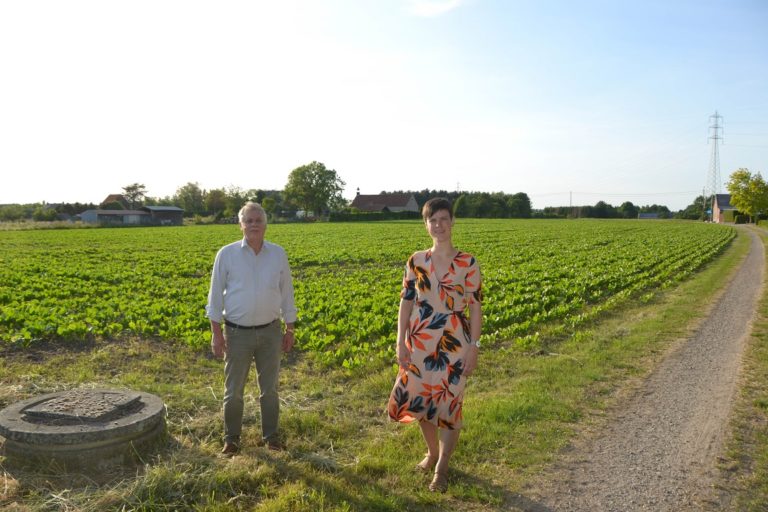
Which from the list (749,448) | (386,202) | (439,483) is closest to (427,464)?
(439,483)

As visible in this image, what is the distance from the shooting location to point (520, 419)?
540 centimetres

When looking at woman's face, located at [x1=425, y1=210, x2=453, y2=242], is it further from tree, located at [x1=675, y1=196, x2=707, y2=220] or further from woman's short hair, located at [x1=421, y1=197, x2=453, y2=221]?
tree, located at [x1=675, y1=196, x2=707, y2=220]

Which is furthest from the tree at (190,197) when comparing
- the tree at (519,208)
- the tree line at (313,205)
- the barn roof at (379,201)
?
the tree at (519,208)

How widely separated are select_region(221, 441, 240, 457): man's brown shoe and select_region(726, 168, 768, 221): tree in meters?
76.6

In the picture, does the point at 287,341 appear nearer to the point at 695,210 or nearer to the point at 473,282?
the point at 473,282

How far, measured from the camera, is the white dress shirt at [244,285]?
4.41 meters

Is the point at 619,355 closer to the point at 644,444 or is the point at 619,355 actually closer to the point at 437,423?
the point at 644,444

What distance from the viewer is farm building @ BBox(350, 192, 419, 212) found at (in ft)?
389

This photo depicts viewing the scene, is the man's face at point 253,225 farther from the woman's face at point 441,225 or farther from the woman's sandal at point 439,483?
the woman's sandal at point 439,483

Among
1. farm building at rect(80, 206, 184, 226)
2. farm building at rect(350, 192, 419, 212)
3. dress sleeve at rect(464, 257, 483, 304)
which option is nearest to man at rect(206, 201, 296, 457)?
dress sleeve at rect(464, 257, 483, 304)

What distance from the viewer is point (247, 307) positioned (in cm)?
441

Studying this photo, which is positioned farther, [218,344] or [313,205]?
[313,205]

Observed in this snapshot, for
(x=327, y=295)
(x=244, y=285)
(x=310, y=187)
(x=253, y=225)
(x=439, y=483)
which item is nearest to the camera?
(x=439, y=483)

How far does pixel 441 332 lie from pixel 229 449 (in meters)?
2.14
